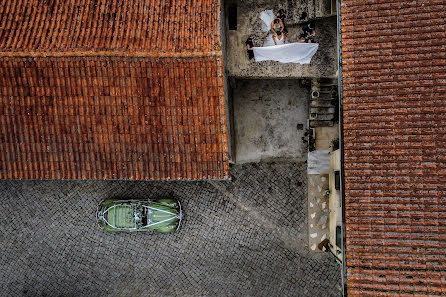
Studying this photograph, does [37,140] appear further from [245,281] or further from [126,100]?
[245,281]

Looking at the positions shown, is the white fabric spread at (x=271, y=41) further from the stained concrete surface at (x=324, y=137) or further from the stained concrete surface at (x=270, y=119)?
the stained concrete surface at (x=324, y=137)

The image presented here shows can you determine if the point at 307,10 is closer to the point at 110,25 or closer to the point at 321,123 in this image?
the point at 321,123

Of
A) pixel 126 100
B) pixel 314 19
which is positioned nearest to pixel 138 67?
pixel 126 100

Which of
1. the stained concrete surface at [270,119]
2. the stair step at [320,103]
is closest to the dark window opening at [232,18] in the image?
the stained concrete surface at [270,119]

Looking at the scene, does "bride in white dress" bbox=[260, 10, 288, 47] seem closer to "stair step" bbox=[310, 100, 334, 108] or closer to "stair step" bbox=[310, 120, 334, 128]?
"stair step" bbox=[310, 100, 334, 108]

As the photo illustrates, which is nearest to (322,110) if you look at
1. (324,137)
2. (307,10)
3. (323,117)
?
(323,117)

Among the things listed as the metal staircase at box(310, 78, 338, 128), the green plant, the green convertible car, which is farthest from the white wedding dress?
the green convertible car
